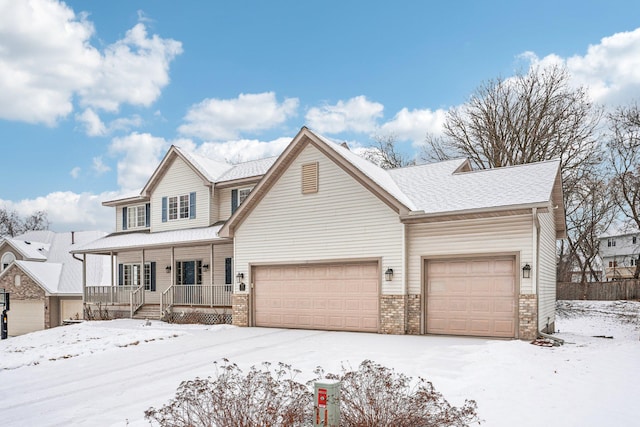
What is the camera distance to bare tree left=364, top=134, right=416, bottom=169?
35.1 metres

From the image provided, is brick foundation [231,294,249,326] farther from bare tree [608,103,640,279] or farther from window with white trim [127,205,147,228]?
bare tree [608,103,640,279]

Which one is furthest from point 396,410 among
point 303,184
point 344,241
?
point 303,184

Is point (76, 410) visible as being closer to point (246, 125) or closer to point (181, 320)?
point (181, 320)

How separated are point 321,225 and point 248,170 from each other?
335 inches

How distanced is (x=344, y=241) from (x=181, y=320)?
8.79 m

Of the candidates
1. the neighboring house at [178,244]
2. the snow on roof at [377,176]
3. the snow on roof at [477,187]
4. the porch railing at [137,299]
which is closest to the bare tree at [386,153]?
the neighboring house at [178,244]

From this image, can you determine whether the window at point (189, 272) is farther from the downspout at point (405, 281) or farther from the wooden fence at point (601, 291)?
the wooden fence at point (601, 291)

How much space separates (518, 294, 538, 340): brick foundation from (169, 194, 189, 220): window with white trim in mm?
16146

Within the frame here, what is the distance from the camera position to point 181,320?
2114 cm

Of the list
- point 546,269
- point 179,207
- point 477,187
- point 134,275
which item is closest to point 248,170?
point 179,207

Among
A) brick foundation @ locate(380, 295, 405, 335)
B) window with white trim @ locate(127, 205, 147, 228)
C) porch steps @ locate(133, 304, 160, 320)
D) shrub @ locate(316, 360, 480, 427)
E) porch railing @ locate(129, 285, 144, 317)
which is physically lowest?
porch steps @ locate(133, 304, 160, 320)

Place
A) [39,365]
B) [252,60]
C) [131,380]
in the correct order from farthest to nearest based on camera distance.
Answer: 1. [252,60]
2. [39,365]
3. [131,380]

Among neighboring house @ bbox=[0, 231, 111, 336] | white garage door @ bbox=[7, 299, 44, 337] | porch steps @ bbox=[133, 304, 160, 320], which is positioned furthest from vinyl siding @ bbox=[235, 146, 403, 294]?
white garage door @ bbox=[7, 299, 44, 337]

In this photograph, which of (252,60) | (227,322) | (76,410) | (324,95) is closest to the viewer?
(76,410)
